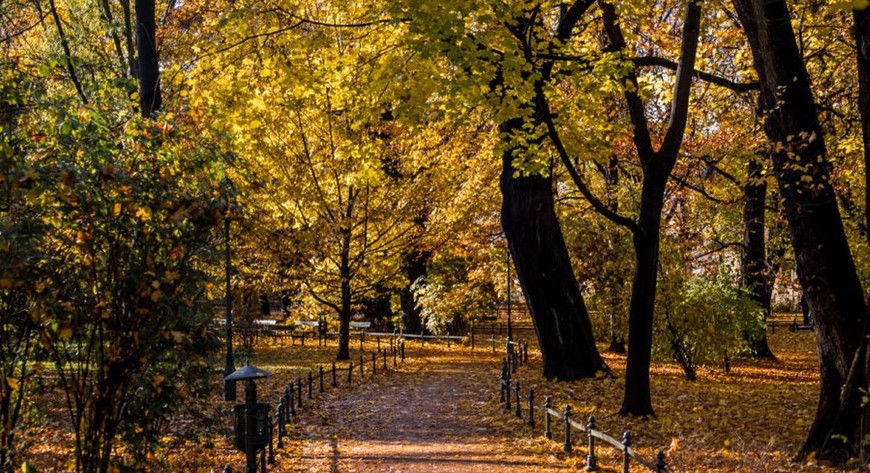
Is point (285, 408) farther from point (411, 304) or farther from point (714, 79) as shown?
point (411, 304)

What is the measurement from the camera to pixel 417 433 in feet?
40.7

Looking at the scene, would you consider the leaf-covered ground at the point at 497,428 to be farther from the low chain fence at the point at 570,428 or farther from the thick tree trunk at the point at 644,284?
the thick tree trunk at the point at 644,284

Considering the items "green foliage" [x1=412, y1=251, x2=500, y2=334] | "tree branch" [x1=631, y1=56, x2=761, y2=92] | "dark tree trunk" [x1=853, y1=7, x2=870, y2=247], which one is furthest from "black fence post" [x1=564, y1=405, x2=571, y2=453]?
"green foliage" [x1=412, y1=251, x2=500, y2=334]

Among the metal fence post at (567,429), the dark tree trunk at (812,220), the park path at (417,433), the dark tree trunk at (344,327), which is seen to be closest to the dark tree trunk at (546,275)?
the park path at (417,433)

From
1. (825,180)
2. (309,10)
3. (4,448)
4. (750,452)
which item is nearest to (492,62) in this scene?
(825,180)

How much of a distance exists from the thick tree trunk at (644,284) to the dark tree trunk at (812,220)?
107 inches

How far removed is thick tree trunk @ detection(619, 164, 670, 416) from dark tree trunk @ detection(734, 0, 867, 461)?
8.88 feet

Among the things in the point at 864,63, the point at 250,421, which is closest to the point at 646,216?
the point at 864,63

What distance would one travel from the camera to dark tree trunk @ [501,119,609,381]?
16469mm

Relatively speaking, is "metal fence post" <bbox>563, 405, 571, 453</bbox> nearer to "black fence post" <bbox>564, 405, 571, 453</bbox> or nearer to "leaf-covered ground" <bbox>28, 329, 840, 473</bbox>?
"black fence post" <bbox>564, 405, 571, 453</bbox>

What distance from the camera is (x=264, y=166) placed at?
2131 cm

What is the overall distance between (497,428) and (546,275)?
4.71m

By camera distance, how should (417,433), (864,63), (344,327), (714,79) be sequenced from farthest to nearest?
(344,327)
(417,433)
(714,79)
(864,63)

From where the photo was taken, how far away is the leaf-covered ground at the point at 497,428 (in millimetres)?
9758
